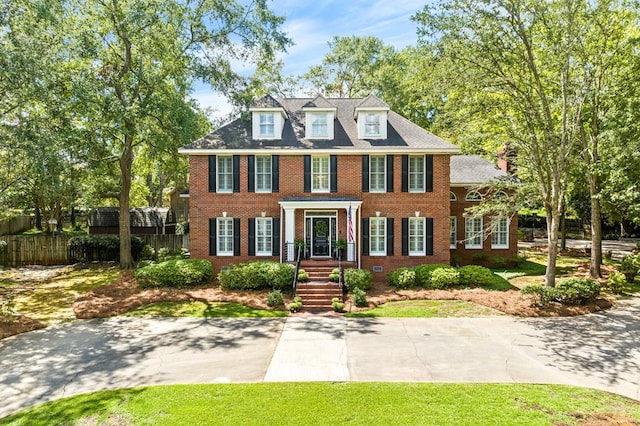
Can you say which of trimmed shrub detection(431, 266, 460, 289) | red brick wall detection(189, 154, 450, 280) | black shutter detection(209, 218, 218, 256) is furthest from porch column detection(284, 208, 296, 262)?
trimmed shrub detection(431, 266, 460, 289)

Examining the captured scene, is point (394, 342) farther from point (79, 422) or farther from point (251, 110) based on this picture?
point (251, 110)

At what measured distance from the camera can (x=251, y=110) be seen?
61.6 feet

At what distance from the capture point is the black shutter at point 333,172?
1839 cm

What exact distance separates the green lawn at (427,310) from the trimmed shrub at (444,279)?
1397 millimetres

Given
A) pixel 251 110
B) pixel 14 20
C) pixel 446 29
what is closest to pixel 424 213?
pixel 446 29

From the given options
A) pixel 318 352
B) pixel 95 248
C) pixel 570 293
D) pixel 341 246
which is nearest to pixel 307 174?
pixel 341 246

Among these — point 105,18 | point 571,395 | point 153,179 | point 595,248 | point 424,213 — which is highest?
point 105,18

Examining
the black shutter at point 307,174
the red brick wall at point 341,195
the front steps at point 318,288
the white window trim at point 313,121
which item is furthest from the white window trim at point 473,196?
the black shutter at point 307,174

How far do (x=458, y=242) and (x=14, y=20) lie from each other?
22.4 metres

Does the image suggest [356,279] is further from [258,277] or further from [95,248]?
[95,248]

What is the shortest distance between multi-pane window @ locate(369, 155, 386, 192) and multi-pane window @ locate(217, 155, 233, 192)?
717 centimetres

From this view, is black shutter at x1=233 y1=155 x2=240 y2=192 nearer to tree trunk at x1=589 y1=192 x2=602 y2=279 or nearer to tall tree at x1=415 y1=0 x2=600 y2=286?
tall tree at x1=415 y1=0 x2=600 y2=286

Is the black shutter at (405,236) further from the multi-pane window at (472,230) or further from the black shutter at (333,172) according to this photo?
the multi-pane window at (472,230)

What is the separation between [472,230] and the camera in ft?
71.4
